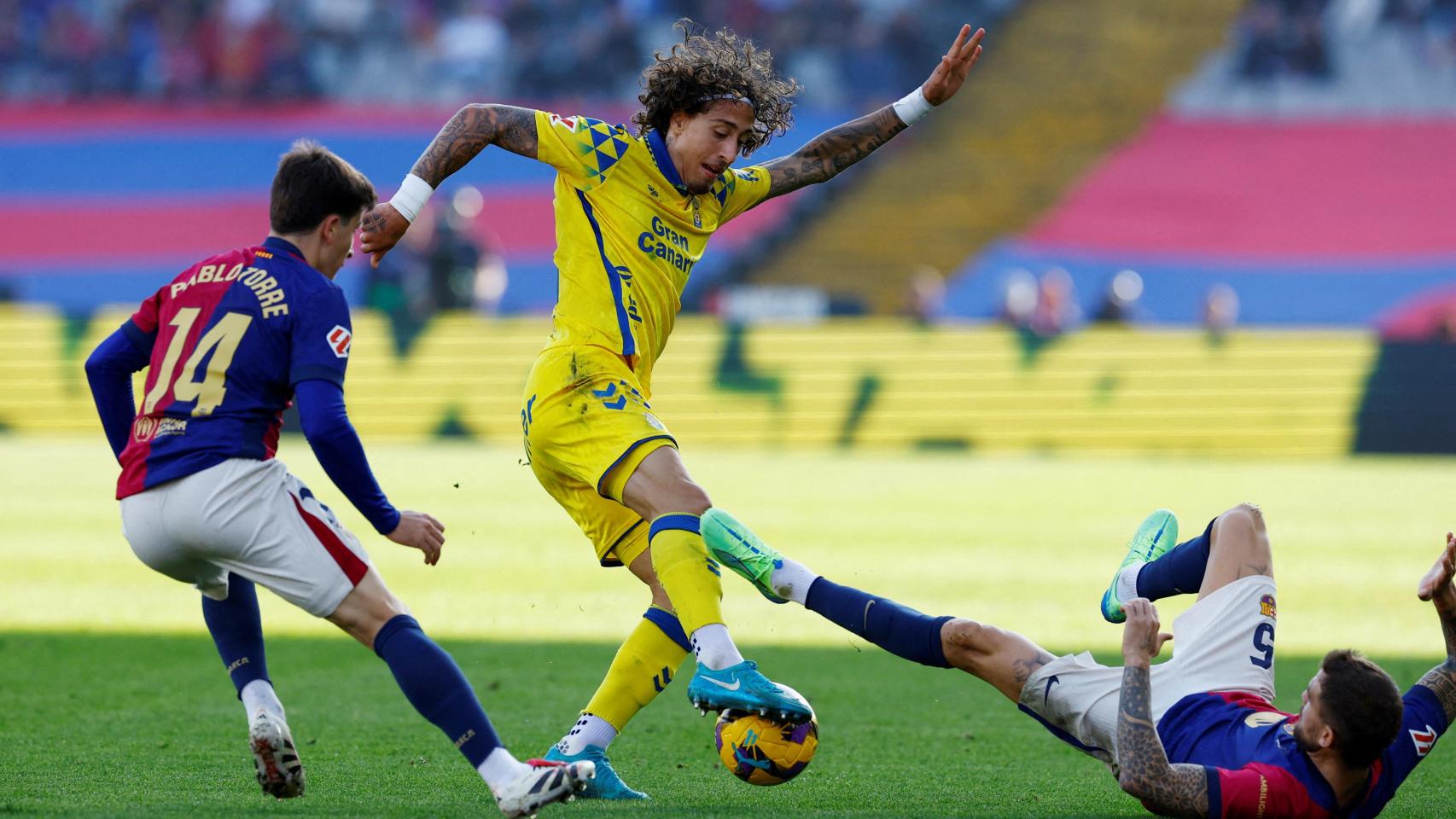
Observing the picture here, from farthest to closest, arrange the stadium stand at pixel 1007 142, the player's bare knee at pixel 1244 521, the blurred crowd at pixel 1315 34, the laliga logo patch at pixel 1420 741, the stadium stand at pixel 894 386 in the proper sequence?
the blurred crowd at pixel 1315 34, the stadium stand at pixel 1007 142, the stadium stand at pixel 894 386, the player's bare knee at pixel 1244 521, the laliga logo patch at pixel 1420 741

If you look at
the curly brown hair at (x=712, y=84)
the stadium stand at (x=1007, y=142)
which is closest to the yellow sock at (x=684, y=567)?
the curly brown hair at (x=712, y=84)

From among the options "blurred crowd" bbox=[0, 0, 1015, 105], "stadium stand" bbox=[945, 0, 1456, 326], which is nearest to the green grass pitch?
"stadium stand" bbox=[945, 0, 1456, 326]

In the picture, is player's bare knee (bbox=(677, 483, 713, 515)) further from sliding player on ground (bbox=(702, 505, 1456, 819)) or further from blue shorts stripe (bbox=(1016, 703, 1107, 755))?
blue shorts stripe (bbox=(1016, 703, 1107, 755))

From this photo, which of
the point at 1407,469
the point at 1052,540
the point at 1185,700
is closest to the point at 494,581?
the point at 1052,540

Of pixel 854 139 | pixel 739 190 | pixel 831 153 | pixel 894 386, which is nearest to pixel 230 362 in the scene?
pixel 739 190

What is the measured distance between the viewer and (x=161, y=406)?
15.3 ft

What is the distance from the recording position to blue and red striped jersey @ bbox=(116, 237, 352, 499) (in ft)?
15.1

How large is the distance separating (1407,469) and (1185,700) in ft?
46.6

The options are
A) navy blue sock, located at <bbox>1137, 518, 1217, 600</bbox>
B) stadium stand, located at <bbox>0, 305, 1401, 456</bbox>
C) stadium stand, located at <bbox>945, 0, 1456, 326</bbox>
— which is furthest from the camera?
stadium stand, located at <bbox>945, 0, 1456, 326</bbox>

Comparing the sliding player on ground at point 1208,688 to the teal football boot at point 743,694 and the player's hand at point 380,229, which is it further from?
the player's hand at point 380,229

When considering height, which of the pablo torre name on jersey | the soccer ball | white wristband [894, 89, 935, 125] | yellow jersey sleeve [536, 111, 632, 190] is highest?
white wristband [894, 89, 935, 125]

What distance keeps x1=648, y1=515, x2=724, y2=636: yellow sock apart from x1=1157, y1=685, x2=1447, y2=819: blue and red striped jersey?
55.9 inches

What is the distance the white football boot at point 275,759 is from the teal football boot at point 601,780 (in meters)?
0.82

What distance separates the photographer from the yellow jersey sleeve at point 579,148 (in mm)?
5543
